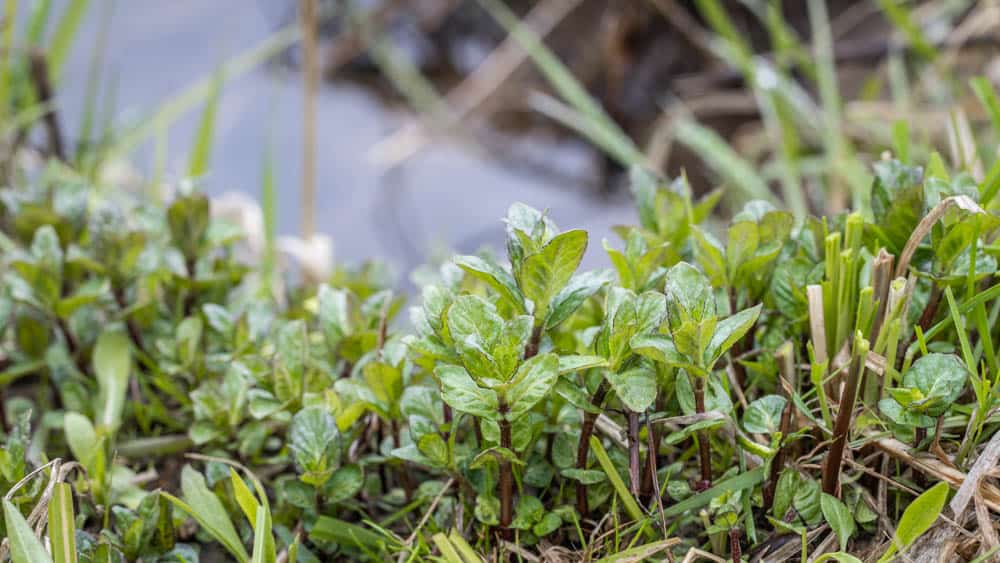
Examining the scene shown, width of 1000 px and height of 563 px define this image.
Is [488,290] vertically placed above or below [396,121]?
below

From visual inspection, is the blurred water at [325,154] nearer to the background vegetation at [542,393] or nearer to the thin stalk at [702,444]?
the background vegetation at [542,393]

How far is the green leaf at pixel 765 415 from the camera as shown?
64 centimetres

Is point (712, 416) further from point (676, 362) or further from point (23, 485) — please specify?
point (23, 485)

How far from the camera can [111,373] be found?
2.90 feet

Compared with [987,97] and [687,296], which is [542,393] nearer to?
[687,296]

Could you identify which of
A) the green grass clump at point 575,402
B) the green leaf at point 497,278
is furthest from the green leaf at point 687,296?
the green leaf at point 497,278

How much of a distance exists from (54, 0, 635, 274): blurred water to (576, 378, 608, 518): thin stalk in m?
1.91

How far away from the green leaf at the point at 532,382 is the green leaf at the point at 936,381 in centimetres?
25

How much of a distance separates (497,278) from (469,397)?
9 cm

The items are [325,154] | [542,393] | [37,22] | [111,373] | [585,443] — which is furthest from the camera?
[325,154]

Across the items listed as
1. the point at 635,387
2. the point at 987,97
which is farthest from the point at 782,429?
the point at 987,97

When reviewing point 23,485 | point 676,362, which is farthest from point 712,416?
point 23,485

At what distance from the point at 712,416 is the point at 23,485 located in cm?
50

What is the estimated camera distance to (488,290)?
2.53ft
